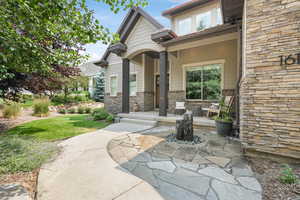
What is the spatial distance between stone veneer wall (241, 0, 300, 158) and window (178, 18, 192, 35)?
20.5ft

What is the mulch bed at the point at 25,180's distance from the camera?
2.04 metres

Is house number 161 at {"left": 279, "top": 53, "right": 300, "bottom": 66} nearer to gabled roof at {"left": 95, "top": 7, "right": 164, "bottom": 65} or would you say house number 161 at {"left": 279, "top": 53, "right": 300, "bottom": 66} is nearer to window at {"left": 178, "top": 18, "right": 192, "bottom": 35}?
gabled roof at {"left": 95, "top": 7, "right": 164, "bottom": 65}

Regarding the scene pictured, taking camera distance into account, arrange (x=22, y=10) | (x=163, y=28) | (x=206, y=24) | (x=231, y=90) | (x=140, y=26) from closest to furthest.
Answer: (x=22, y=10) < (x=163, y=28) < (x=231, y=90) < (x=140, y=26) < (x=206, y=24)

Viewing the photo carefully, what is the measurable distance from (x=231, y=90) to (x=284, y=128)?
168 inches

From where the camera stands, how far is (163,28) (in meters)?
5.93

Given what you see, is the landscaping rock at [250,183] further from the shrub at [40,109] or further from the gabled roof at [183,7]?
the shrub at [40,109]

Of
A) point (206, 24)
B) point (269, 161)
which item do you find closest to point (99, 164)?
point (269, 161)

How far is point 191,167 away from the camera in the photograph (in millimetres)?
2570

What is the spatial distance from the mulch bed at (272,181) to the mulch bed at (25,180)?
3270 millimetres

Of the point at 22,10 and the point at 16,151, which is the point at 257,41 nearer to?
the point at 22,10

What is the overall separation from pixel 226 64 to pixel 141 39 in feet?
14.6

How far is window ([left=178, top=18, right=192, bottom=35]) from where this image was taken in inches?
345

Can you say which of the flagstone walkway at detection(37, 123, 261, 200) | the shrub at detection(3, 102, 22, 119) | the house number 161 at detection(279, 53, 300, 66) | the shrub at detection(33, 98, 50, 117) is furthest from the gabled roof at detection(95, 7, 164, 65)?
the shrub at detection(3, 102, 22, 119)

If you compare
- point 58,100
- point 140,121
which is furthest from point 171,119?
point 58,100
